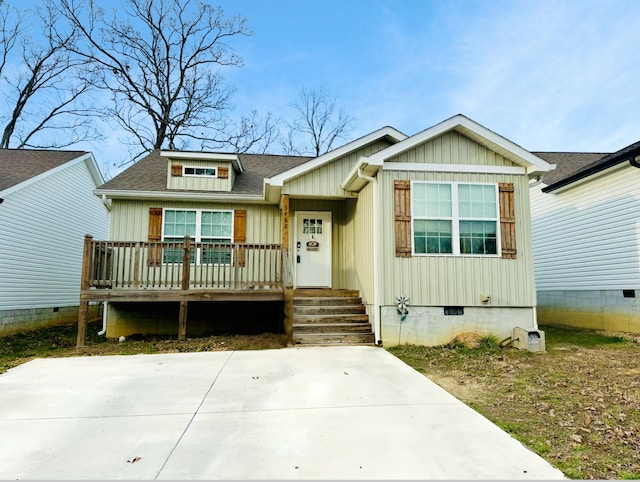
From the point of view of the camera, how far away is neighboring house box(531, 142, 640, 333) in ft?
28.4

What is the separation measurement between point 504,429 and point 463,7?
1200 cm

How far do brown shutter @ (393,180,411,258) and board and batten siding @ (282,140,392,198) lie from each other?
161cm

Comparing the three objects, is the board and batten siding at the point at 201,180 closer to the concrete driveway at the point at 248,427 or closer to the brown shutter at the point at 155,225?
the brown shutter at the point at 155,225

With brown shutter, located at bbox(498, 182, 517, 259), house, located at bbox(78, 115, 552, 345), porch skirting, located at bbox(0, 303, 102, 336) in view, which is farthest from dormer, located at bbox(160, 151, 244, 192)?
brown shutter, located at bbox(498, 182, 517, 259)

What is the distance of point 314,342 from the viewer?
291 inches

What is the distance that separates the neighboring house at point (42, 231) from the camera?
31.8ft

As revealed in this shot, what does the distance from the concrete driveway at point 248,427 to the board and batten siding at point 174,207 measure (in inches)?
167

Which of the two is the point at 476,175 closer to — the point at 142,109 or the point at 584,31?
the point at 584,31

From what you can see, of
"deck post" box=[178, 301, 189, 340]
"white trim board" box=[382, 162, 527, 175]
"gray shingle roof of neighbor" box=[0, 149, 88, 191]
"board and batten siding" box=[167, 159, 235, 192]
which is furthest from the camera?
"gray shingle roof of neighbor" box=[0, 149, 88, 191]

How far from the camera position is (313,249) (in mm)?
9914

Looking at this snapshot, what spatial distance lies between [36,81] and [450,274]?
69.7 feet

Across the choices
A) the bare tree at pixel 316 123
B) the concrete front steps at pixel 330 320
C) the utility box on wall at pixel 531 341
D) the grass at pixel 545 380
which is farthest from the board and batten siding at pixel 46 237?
the bare tree at pixel 316 123

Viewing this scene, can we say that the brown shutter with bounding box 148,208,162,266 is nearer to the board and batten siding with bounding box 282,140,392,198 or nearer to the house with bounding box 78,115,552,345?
the house with bounding box 78,115,552,345

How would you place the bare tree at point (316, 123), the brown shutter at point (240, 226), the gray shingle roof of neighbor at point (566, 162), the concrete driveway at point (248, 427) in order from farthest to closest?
the bare tree at point (316, 123)
the gray shingle roof of neighbor at point (566, 162)
the brown shutter at point (240, 226)
the concrete driveway at point (248, 427)
